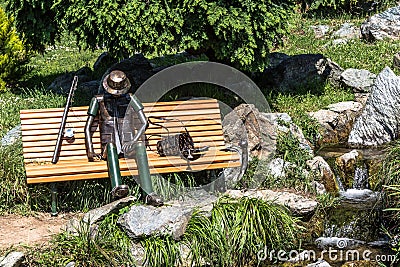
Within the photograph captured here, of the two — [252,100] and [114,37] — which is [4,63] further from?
[252,100]

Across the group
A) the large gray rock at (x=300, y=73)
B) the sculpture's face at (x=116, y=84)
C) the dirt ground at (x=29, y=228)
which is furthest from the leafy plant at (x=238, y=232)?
the large gray rock at (x=300, y=73)

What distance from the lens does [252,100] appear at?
9.14m

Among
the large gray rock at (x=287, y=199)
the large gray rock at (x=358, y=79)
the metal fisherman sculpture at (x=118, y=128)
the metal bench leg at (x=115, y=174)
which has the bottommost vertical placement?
the large gray rock at (x=287, y=199)

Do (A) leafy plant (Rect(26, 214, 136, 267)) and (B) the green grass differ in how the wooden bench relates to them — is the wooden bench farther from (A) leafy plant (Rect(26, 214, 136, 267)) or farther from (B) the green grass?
(B) the green grass

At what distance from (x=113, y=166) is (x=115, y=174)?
0.09 m

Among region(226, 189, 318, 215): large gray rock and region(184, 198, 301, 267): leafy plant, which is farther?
region(226, 189, 318, 215): large gray rock

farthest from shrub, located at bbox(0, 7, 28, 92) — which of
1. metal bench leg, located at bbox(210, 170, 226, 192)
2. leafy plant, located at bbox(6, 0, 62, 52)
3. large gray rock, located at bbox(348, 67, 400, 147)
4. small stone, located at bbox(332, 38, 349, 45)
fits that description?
small stone, located at bbox(332, 38, 349, 45)

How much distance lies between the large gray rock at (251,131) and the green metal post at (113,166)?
5.94 ft

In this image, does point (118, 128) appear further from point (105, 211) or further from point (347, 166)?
point (347, 166)

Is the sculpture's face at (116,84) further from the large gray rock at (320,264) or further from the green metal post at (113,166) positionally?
the large gray rock at (320,264)

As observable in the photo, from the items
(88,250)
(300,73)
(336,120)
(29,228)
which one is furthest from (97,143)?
(300,73)

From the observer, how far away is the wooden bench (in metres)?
6.71

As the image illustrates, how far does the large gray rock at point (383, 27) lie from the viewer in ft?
43.3

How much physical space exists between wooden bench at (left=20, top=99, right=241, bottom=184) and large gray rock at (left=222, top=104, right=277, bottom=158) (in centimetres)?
36
